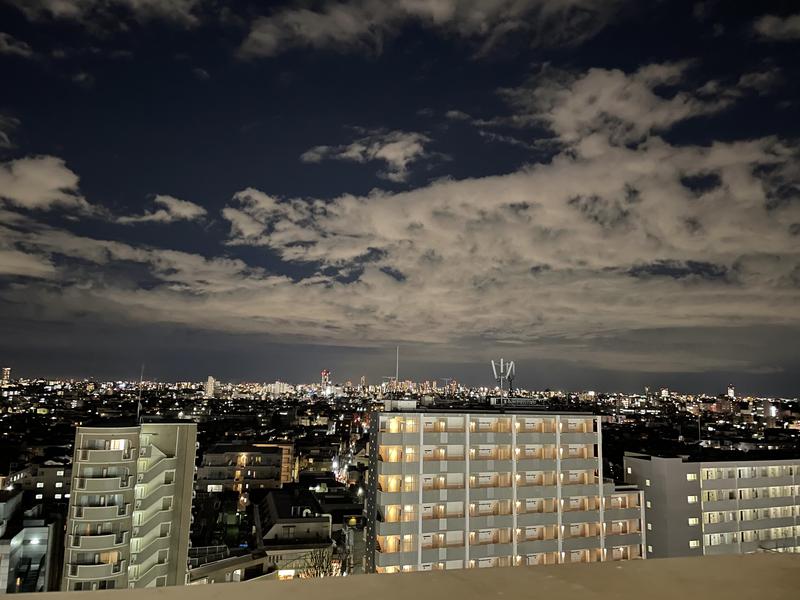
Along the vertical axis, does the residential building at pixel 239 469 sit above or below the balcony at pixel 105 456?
below

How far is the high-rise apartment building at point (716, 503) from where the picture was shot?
3388cm

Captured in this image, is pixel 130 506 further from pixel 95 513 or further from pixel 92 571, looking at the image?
pixel 92 571

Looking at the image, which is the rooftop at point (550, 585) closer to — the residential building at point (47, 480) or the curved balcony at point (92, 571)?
the curved balcony at point (92, 571)

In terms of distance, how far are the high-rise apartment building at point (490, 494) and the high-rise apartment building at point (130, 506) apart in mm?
9660

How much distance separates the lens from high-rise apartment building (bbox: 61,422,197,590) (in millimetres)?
22750

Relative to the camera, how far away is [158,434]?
1055 inches

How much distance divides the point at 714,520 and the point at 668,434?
68826 mm

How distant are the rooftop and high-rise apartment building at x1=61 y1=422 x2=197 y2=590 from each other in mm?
25709

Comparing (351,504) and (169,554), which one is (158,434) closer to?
(169,554)

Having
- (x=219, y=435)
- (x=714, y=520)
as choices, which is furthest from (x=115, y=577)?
(x=219, y=435)

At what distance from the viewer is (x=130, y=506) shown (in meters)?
24.0

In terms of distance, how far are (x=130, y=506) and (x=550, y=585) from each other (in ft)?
87.5

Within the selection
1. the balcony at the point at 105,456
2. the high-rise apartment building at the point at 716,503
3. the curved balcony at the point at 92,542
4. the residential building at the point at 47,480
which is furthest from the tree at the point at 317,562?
the residential building at the point at 47,480

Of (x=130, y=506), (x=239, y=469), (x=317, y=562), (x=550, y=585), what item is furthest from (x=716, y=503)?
(x=239, y=469)
